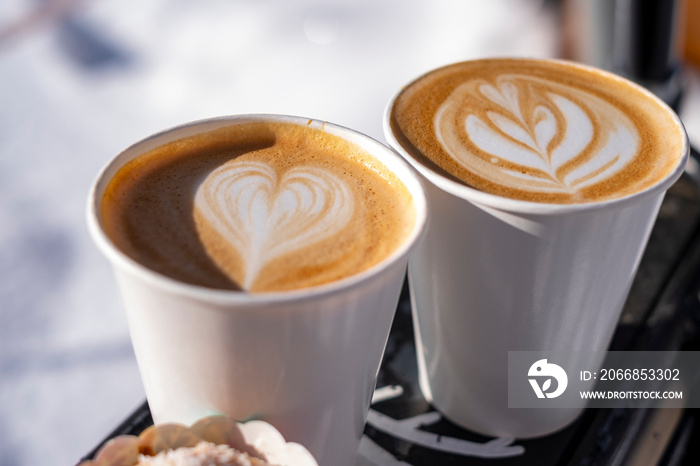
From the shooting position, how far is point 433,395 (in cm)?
78

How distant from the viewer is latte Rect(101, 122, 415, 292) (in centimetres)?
53

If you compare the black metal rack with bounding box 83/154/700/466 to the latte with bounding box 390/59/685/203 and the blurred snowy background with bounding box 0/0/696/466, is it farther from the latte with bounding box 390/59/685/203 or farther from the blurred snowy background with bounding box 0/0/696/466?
the blurred snowy background with bounding box 0/0/696/466

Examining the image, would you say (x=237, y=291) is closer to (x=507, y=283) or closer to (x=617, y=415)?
(x=507, y=283)

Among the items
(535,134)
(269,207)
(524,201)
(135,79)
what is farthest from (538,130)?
(135,79)

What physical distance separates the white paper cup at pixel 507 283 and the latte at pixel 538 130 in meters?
0.03

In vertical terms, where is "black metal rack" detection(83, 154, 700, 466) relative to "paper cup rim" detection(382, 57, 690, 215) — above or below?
below

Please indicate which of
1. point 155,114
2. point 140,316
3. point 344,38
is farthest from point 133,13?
point 140,316

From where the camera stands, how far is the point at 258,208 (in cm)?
59

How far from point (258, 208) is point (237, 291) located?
0.36 ft

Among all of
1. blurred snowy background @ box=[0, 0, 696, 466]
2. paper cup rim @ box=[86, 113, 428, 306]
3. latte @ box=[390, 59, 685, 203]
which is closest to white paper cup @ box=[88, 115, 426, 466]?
paper cup rim @ box=[86, 113, 428, 306]

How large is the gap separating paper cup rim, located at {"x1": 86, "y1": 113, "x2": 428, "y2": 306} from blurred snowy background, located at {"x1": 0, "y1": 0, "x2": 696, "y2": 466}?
3.32 ft

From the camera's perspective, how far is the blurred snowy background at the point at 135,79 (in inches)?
65.8

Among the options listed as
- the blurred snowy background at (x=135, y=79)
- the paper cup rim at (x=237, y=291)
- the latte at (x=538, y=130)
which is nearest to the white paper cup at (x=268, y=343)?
the paper cup rim at (x=237, y=291)

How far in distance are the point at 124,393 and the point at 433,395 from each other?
86 centimetres
